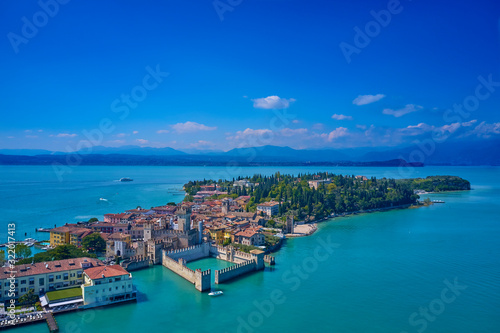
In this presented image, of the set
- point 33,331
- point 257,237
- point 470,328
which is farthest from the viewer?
point 257,237

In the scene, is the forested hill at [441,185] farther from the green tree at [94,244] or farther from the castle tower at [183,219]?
the green tree at [94,244]

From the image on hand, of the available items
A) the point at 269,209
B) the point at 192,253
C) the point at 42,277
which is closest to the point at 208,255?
the point at 192,253

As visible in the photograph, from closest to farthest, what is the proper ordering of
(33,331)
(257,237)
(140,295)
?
(33,331), (140,295), (257,237)

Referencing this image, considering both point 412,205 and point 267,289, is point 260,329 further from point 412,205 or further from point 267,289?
point 412,205

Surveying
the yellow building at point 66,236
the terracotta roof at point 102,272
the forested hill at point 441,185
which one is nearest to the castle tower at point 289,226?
the yellow building at point 66,236

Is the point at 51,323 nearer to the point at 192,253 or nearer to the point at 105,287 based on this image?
the point at 105,287

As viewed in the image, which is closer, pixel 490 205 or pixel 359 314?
pixel 359 314

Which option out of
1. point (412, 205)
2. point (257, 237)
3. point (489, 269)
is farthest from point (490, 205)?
point (257, 237)

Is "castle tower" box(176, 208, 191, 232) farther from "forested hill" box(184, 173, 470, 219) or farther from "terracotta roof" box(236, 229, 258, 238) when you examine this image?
"forested hill" box(184, 173, 470, 219)
